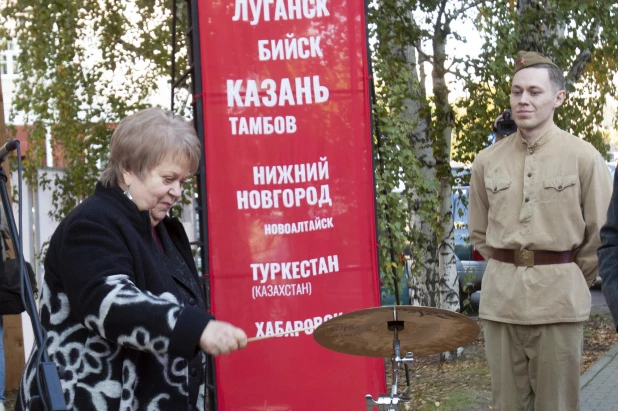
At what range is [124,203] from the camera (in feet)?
9.86

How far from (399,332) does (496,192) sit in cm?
120

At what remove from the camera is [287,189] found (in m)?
5.45

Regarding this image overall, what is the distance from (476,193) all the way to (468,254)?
9826mm

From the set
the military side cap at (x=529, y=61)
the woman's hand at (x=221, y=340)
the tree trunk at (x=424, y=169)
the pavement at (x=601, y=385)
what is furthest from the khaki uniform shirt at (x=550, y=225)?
the tree trunk at (x=424, y=169)

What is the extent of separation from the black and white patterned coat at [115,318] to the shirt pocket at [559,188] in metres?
2.03

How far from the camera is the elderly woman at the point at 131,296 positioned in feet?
9.01

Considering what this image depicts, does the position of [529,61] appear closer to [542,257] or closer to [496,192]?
[496,192]

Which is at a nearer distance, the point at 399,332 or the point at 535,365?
the point at 399,332

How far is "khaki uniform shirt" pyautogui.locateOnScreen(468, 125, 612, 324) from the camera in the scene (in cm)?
441

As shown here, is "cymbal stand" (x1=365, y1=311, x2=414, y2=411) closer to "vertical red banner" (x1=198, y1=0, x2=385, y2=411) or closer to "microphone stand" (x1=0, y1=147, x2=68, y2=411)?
"microphone stand" (x1=0, y1=147, x2=68, y2=411)

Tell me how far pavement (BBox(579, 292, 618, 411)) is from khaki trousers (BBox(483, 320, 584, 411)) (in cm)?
219

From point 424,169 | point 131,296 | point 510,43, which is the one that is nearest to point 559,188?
point 131,296

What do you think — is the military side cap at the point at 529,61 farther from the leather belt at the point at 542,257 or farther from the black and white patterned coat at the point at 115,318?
the black and white patterned coat at the point at 115,318

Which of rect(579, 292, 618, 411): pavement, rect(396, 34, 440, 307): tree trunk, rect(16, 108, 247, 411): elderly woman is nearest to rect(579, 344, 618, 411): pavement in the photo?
rect(579, 292, 618, 411): pavement
